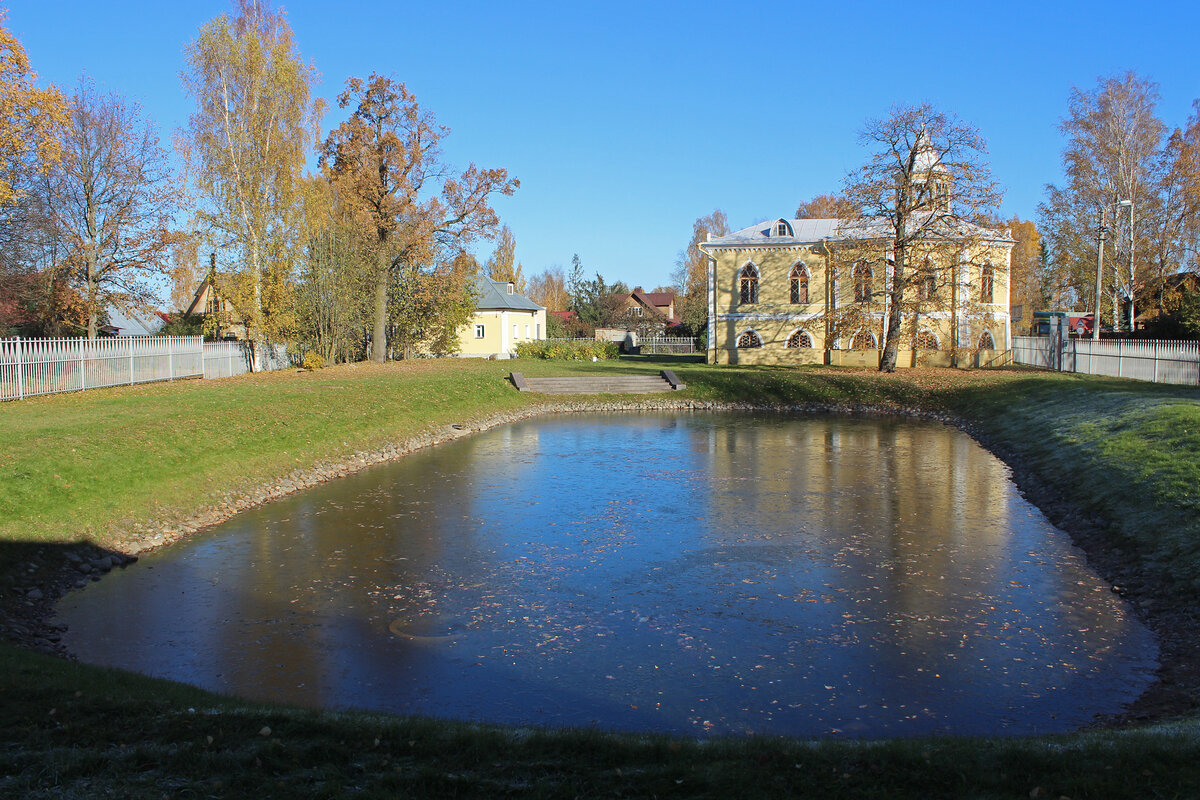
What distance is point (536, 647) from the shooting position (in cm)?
884

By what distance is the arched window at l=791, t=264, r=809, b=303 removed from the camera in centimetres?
4747

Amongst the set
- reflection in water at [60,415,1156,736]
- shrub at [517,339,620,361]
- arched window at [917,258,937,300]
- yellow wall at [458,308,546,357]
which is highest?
arched window at [917,258,937,300]

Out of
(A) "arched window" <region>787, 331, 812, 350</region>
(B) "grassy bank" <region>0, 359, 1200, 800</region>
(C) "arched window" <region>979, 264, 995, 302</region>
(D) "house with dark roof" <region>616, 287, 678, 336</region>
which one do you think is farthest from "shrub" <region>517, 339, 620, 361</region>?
(D) "house with dark roof" <region>616, 287, 678, 336</region>

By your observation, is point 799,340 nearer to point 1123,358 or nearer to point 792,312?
point 792,312

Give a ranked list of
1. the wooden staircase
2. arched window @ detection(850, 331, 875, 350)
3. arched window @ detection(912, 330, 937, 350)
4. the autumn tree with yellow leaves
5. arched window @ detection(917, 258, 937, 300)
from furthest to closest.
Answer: arched window @ detection(912, 330, 937, 350), arched window @ detection(850, 331, 875, 350), arched window @ detection(917, 258, 937, 300), the wooden staircase, the autumn tree with yellow leaves

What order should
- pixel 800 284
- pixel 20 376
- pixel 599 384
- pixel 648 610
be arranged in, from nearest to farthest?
pixel 648 610 → pixel 20 376 → pixel 599 384 → pixel 800 284

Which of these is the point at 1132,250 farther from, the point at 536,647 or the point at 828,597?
the point at 536,647

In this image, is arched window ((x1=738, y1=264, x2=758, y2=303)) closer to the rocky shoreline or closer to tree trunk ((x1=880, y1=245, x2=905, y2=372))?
tree trunk ((x1=880, y1=245, x2=905, y2=372))

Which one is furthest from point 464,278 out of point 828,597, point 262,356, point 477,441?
point 828,597

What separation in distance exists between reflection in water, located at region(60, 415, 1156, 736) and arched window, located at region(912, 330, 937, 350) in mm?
25825

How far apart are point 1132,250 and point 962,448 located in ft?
83.8

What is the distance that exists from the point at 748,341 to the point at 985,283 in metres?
12.8

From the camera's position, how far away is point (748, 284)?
158ft

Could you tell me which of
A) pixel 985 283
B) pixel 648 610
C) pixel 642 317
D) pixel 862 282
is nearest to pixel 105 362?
pixel 648 610
